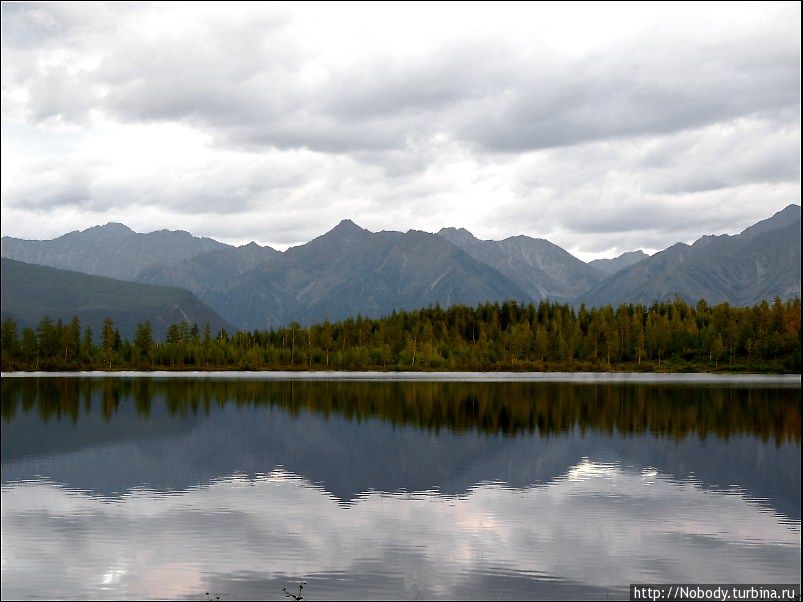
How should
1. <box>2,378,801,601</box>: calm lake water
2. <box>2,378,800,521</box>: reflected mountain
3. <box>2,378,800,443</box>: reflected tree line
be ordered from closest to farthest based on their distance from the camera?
<box>2,378,801,601</box>: calm lake water → <box>2,378,800,521</box>: reflected mountain → <box>2,378,800,443</box>: reflected tree line

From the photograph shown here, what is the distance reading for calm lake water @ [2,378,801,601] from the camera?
32.8 metres

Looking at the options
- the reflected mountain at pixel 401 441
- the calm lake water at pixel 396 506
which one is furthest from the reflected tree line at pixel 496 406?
the calm lake water at pixel 396 506

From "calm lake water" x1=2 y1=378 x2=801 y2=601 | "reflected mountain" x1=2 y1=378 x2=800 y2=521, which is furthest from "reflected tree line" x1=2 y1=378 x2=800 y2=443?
"calm lake water" x1=2 y1=378 x2=801 y2=601

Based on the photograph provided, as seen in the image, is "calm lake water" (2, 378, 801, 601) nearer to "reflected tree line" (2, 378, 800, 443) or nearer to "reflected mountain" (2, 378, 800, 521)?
"reflected mountain" (2, 378, 800, 521)

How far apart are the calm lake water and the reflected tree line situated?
1289mm

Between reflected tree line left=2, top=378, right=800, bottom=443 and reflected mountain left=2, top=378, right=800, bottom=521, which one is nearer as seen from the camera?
reflected mountain left=2, top=378, right=800, bottom=521

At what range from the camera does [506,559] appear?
35.1m

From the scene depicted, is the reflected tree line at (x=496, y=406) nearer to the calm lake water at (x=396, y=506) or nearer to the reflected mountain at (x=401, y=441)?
the reflected mountain at (x=401, y=441)

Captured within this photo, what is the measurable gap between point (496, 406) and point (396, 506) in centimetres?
7083

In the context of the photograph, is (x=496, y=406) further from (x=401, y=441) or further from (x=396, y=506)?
(x=396, y=506)

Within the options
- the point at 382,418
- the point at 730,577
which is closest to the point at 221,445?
the point at 382,418

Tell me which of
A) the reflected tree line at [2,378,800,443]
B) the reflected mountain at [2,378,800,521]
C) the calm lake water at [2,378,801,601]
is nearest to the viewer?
the calm lake water at [2,378,801,601]

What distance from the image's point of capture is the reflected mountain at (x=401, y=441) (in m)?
56.5

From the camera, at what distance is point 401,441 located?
250ft
